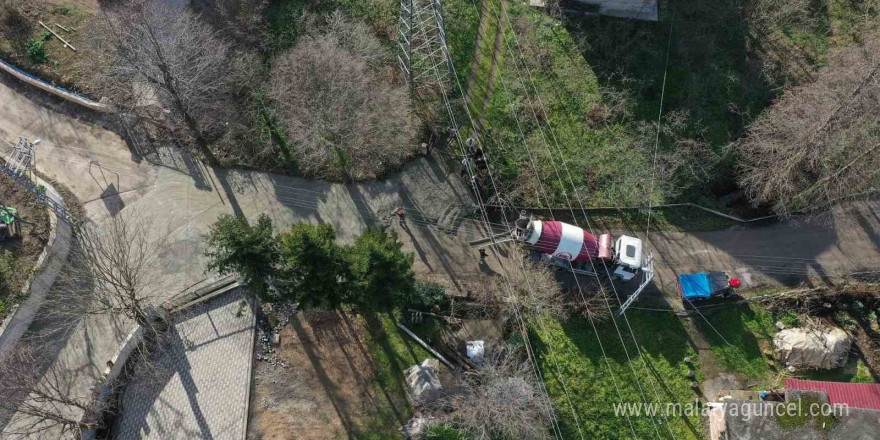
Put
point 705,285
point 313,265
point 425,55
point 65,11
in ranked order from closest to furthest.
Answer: point 313,265 → point 705,285 → point 65,11 → point 425,55

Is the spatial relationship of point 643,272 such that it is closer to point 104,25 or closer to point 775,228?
point 775,228

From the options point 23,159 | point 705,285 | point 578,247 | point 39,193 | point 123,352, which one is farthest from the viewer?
point 23,159

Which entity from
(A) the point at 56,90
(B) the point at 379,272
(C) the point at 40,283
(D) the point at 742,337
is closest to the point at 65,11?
(A) the point at 56,90

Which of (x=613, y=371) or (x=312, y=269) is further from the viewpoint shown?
(x=613, y=371)

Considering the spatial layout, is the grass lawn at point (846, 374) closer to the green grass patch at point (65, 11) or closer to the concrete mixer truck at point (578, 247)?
the concrete mixer truck at point (578, 247)

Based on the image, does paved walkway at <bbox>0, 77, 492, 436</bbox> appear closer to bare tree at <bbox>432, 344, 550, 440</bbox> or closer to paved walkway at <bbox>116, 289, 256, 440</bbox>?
paved walkway at <bbox>116, 289, 256, 440</bbox>

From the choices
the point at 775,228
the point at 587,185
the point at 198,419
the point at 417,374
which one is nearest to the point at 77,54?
the point at 198,419

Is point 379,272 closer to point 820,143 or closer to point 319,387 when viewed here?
point 319,387
